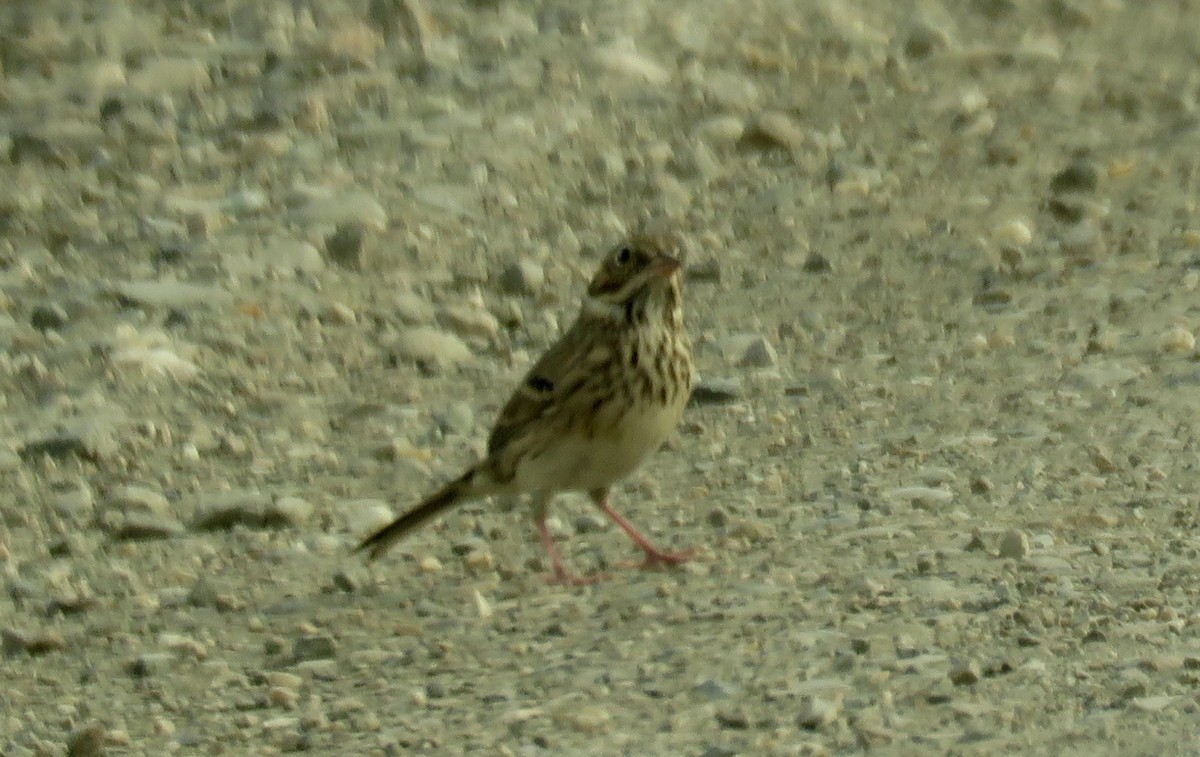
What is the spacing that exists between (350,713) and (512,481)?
1.52 meters

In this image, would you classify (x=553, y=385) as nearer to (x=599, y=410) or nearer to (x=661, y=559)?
(x=599, y=410)

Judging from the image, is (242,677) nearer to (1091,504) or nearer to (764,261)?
(1091,504)

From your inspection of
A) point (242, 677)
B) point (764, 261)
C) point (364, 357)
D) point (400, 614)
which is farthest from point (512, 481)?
point (764, 261)

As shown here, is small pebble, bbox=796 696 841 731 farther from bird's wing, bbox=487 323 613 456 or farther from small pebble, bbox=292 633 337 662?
bird's wing, bbox=487 323 613 456

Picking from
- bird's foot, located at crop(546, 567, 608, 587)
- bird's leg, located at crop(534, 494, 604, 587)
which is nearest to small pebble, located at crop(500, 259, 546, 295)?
bird's leg, located at crop(534, 494, 604, 587)

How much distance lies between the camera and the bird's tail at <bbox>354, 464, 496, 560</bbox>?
8.38 m

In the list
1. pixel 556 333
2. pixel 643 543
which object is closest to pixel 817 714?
pixel 643 543

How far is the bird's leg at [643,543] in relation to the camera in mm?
8164

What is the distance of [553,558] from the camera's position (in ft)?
27.1

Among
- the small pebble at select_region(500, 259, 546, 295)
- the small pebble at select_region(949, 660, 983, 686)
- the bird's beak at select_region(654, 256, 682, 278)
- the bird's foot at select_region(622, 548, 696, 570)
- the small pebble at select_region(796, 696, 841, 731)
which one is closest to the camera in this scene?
the small pebble at select_region(796, 696, 841, 731)

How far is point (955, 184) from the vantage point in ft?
40.1

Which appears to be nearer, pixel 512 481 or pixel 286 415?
pixel 512 481

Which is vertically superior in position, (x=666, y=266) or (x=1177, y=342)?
(x=666, y=266)

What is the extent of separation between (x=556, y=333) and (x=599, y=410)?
235cm
